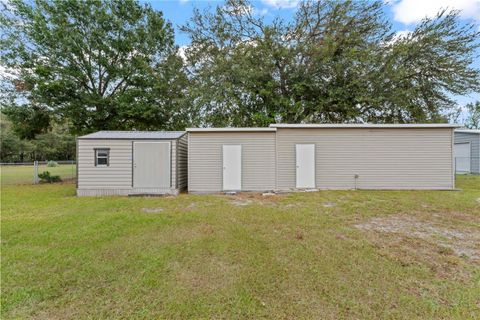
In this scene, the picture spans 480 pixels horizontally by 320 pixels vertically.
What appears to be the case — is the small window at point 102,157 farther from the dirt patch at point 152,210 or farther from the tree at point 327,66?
the tree at point 327,66

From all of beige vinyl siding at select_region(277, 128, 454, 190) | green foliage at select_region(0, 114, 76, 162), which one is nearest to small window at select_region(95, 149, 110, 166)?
beige vinyl siding at select_region(277, 128, 454, 190)

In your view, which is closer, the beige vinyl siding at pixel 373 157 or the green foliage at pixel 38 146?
the beige vinyl siding at pixel 373 157

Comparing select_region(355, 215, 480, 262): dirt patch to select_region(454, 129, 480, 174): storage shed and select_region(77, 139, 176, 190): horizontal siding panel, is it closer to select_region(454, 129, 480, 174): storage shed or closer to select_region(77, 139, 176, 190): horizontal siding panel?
select_region(77, 139, 176, 190): horizontal siding panel

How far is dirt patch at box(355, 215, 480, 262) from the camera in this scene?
346 centimetres

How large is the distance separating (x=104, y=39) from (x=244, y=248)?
1307 centimetres

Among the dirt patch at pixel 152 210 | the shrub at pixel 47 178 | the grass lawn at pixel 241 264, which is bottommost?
the grass lawn at pixel 241 264

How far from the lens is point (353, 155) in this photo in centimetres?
864

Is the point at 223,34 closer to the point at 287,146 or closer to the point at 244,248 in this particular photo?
the point at 287,146

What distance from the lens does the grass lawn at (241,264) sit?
2.17 m

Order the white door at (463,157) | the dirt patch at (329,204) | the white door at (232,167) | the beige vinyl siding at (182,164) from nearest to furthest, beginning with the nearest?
the dirt patch at (329,204) < the white door at (232,167) < the beige vinyl siding at (182,164) < the white door at (463,157)

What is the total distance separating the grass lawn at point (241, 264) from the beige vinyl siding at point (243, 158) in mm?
2856

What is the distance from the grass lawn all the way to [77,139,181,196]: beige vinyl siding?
7.81 ft

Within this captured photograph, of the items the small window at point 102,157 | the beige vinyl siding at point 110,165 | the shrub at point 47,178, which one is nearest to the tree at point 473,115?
the beige vinyl siding at point 110,165

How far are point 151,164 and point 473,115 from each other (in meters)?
41.2
